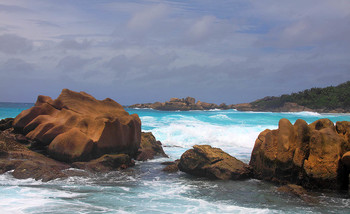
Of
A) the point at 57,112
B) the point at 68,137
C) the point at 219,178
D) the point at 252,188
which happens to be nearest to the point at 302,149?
the point at 252,188

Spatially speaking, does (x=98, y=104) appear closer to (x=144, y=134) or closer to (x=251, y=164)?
(x=144, y=134)

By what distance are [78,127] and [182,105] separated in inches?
2900

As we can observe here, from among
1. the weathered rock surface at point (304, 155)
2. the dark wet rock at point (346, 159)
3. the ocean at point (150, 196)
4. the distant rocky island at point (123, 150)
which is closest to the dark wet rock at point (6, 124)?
the distant rocky island at point (123, 150)

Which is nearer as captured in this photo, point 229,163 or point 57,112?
point 229,163

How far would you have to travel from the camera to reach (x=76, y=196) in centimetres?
803

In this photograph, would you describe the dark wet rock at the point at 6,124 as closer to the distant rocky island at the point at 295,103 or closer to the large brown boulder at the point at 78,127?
the large brown boulder at the point at 78,127

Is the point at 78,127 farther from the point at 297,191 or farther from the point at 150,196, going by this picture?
the point at 297,191

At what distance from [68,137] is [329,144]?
818cm

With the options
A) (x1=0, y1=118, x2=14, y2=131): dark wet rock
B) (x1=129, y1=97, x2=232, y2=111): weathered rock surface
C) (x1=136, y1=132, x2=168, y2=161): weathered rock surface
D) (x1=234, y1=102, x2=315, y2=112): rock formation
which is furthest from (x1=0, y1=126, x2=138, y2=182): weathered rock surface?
(x1=129, y1=97, x2=232, y2=111): weathered rock surface

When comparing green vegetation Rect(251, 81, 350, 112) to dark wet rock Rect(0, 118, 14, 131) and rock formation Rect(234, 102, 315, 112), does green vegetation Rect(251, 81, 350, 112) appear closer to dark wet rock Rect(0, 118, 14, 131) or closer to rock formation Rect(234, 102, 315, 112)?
rock formation Rect(234, 102, 315, 112)

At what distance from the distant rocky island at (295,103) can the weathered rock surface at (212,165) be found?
56.8m

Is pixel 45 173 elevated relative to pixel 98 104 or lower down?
lower down

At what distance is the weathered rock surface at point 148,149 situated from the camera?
1372 centimetres

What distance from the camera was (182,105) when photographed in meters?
85.4
